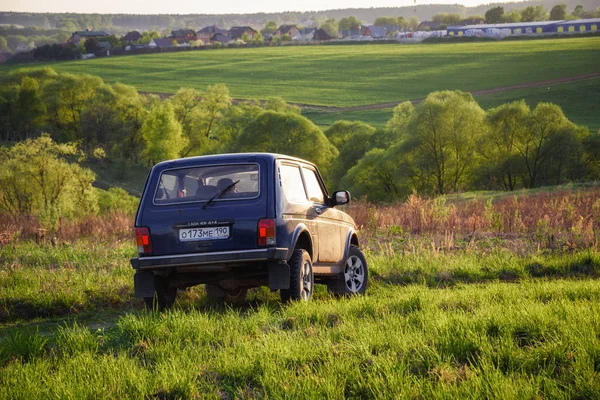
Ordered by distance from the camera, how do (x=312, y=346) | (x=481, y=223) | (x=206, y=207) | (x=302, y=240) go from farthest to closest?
(x=481, y=223)
(x=302, y=240)
(x=206, y=207)
(x=312, y=346)

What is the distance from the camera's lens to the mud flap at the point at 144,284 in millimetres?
8266

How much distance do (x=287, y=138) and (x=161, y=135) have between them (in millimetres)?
19883

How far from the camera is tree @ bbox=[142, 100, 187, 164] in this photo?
80.4 metres

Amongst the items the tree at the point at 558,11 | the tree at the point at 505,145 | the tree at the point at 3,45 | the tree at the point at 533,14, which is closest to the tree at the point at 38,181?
the tree at the point at 505,145

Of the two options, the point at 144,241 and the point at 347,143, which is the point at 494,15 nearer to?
the point at 347,143

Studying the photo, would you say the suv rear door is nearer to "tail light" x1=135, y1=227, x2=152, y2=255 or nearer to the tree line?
"tail light" x1=135, y1=227, x2=152, y2=255

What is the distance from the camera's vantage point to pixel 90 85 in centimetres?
9562

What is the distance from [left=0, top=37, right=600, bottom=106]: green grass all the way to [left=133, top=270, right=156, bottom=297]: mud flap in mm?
89215

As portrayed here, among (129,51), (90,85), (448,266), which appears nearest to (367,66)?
(90,85)

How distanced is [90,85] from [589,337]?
3798 inches

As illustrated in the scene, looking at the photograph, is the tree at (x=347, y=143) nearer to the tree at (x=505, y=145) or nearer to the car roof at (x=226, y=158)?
the tree at (x=505, y=145)

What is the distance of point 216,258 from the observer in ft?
25.7

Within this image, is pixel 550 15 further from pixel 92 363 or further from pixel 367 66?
pixel 92 363

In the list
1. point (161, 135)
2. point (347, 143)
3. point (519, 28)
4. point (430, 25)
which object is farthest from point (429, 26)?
point (347, 143)
